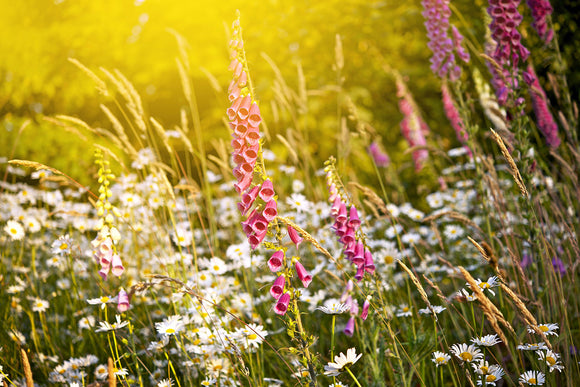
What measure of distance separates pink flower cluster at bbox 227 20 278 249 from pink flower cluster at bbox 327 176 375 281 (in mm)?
356

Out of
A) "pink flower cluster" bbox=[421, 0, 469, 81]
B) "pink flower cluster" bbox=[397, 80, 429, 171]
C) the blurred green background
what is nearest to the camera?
"pink flower cluster" bbox=[421, 0, 469, 81]

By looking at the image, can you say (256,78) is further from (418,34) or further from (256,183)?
(256,183)

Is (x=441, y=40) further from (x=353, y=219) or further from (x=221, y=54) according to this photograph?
(x=221, y=54)

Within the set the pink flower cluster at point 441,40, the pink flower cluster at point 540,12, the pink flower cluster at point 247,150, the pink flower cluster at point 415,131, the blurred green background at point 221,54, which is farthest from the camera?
the blurred green background at point 221,54

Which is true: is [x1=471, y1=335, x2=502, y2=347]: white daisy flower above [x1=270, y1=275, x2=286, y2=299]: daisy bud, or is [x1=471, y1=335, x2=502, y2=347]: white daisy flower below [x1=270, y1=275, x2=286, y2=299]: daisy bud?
below

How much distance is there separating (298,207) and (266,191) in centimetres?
167

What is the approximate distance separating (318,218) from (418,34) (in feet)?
10.4

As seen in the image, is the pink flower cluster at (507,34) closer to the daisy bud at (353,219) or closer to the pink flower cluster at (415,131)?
the daisy bud at (353,219)

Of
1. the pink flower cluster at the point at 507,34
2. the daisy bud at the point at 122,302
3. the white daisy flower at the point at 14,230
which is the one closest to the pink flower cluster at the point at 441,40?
the pink flower cluster at the point at 507,34

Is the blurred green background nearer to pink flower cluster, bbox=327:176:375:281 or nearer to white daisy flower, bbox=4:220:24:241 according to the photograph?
white daisy flower, bbox=4:220:24:241

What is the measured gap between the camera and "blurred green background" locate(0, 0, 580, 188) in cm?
562

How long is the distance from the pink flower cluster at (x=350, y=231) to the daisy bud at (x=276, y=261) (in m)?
0.33

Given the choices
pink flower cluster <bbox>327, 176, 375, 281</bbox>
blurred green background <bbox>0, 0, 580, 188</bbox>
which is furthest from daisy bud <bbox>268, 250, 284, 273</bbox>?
blurred green background <bbox>0, 0, 580, 188</bbox>

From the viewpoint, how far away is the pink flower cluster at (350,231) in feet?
6.14
